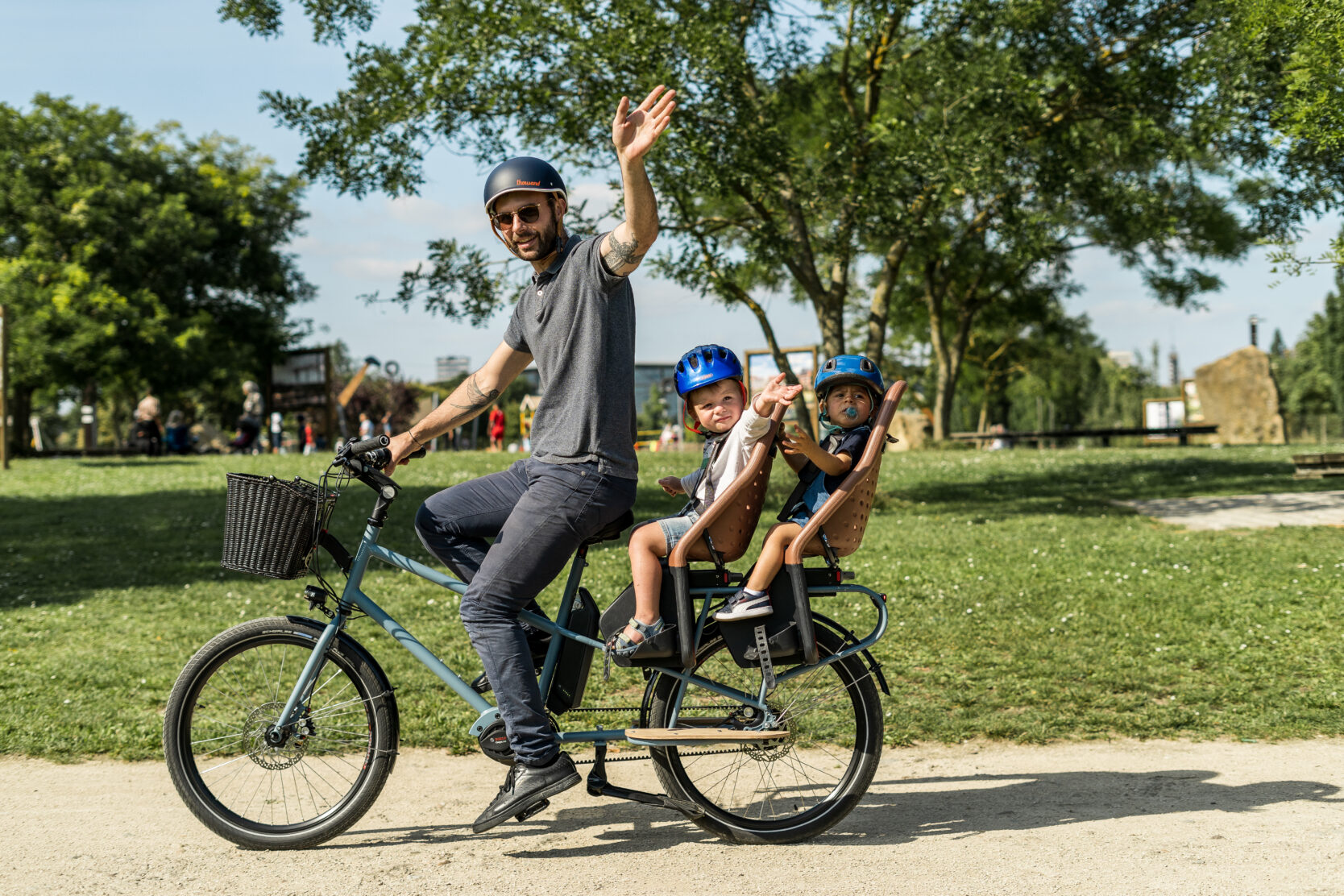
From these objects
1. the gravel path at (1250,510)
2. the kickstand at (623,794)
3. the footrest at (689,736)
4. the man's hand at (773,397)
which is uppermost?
the man's hand at (773,397)

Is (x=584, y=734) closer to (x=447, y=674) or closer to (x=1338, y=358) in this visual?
(x=447, y=674)

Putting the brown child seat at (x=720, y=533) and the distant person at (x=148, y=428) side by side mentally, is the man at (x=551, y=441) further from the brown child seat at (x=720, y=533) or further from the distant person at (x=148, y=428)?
the distant person at (x=148, y=428)

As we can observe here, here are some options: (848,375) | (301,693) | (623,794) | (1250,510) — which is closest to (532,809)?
(623,794)

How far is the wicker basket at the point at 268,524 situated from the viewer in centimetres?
369

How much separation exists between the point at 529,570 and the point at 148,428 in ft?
91.7

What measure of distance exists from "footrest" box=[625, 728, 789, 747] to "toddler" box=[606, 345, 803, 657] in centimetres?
32

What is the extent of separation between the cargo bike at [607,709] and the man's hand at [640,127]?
1.08m

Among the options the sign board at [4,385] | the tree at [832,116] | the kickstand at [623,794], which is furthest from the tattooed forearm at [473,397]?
the sign board at [4,385]

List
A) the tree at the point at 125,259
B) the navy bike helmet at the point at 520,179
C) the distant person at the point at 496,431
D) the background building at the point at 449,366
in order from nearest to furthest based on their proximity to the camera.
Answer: the navy bike helmet at the point at 520,179, the tree at the point at 125,259, the distant person at the point at 496,431, the background building at the point at 449,366

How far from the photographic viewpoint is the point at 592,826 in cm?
413

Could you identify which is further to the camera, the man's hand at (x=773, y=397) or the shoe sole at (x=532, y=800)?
the shoe sole at (x=532, y=800)

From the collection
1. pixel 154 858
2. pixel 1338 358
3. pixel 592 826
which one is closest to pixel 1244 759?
pixel 592 826

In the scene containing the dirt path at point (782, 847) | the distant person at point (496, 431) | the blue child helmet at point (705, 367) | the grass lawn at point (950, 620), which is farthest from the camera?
the distant person at point (496, 431)

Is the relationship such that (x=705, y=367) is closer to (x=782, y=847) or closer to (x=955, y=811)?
(x=782, y=847)
